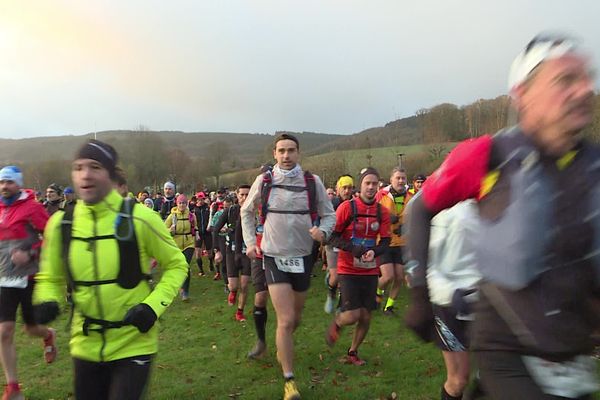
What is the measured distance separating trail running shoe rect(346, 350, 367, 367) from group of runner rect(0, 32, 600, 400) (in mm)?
36

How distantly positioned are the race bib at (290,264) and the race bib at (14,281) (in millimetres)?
2681

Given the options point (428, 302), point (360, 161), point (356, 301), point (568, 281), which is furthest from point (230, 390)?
point (360, 161)

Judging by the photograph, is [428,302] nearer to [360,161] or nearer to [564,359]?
[564,359]

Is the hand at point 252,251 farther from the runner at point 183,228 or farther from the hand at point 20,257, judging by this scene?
the runner at point 183,228

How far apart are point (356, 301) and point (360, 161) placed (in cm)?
4584

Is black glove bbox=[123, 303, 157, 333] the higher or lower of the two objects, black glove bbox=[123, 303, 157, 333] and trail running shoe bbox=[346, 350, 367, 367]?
the higher

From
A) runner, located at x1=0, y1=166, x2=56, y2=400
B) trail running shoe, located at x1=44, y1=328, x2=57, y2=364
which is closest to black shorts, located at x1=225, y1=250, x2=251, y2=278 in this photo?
trail running shoe, located at x1=44, y1=328, x2=57, y2=364

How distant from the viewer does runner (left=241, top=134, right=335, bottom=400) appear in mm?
5039

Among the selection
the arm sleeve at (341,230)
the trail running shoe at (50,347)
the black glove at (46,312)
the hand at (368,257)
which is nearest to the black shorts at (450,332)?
the hand at (368,257)

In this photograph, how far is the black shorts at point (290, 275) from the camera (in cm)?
507

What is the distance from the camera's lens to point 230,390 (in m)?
5.64

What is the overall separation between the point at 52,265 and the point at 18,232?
8.36 ft

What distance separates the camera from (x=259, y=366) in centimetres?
630

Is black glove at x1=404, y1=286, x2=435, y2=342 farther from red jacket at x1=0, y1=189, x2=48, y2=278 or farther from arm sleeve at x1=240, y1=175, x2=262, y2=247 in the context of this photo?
red jacket at x1=0, y1=189, x2=48, y2=278
